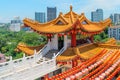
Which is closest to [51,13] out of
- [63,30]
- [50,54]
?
[50,54]

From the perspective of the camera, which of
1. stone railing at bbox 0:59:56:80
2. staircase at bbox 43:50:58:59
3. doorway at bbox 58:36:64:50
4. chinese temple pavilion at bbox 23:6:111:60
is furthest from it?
doorway at bbox 58:36:64:50

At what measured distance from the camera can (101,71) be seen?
1190 cm

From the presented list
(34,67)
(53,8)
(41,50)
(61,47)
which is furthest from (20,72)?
(53,8)

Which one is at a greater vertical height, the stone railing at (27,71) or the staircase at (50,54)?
the staircase at (50,54)

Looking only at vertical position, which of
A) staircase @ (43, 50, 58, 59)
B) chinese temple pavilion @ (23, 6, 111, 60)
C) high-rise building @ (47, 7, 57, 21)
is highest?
high-rise building @ (47, 7, 57, 21)

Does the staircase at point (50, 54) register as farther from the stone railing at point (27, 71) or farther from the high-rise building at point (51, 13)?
the high-rise building at point (51, 13)

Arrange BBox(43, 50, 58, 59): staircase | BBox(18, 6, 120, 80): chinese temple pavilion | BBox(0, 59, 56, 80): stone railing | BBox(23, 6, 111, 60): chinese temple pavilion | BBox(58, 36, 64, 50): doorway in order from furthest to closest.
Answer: BBox(58, 36, 64, 50): doorway → BBox(43, 50, 58, 59): staircase → BBox(23, 6, 111, 60): chinese temple pavilion → BBox(18, 6, 120, 80): chinese temple pavilion → BBox(0, 59, 56, 80): stone railing

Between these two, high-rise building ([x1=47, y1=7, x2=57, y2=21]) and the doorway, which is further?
high-rise building ([x1=47, y1=7, x2=57, y2=21])

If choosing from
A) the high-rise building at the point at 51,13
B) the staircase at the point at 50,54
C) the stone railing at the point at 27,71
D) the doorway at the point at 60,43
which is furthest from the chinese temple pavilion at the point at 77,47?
the high-rise building at the point at 51,13

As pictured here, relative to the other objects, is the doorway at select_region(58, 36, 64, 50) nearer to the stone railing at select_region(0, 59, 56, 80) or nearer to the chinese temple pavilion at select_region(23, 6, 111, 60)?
the chinese temple pavilion at select_region(23, 6, 111, 60)

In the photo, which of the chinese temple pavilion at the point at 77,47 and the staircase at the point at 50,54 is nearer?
the chinese temple pavilion at the point at 77,47

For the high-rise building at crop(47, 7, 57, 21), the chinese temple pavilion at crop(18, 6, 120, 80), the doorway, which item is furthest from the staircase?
the high-rise building at crop(47, 7, 57, 21)

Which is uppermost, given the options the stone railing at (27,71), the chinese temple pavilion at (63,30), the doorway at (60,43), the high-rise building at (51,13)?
the high-rise building at (51,13)

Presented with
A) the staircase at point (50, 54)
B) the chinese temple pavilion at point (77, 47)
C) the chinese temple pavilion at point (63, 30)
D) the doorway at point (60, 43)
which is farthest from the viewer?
the doorway at point (60, 43)
